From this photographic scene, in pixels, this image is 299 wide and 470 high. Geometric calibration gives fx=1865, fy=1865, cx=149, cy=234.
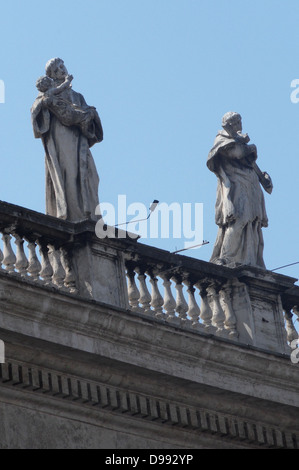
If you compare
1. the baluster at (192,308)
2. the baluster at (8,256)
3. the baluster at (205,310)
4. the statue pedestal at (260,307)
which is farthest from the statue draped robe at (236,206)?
the baluster at (8,256)

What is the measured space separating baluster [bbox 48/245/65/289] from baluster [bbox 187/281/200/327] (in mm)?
1905

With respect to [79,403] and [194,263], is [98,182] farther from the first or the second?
[79,403]

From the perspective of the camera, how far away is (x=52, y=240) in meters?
20.3

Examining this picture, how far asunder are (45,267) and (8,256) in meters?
0.53

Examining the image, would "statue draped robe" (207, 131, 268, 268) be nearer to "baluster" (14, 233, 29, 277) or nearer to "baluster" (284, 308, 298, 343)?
"baluster" (284, 308, 298, 343)

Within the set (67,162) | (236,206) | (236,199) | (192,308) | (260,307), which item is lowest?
(192,308)

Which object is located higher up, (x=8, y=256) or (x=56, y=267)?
(x=56, y=267)

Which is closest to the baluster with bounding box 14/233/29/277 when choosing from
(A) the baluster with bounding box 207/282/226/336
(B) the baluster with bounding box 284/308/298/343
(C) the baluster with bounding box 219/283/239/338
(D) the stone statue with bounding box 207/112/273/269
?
(A) the baluster with bounding box 207/282/226/336

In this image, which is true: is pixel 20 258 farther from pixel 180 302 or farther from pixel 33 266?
pixel 180 302

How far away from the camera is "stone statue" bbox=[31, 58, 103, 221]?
21.1m

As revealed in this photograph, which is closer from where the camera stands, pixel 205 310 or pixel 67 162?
pixel 67 162

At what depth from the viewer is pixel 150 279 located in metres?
21.2

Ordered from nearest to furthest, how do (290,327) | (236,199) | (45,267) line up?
1. (45,267)
2. (290,327)
3. (236,199)

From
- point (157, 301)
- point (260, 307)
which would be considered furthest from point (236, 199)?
point (157, 301)
